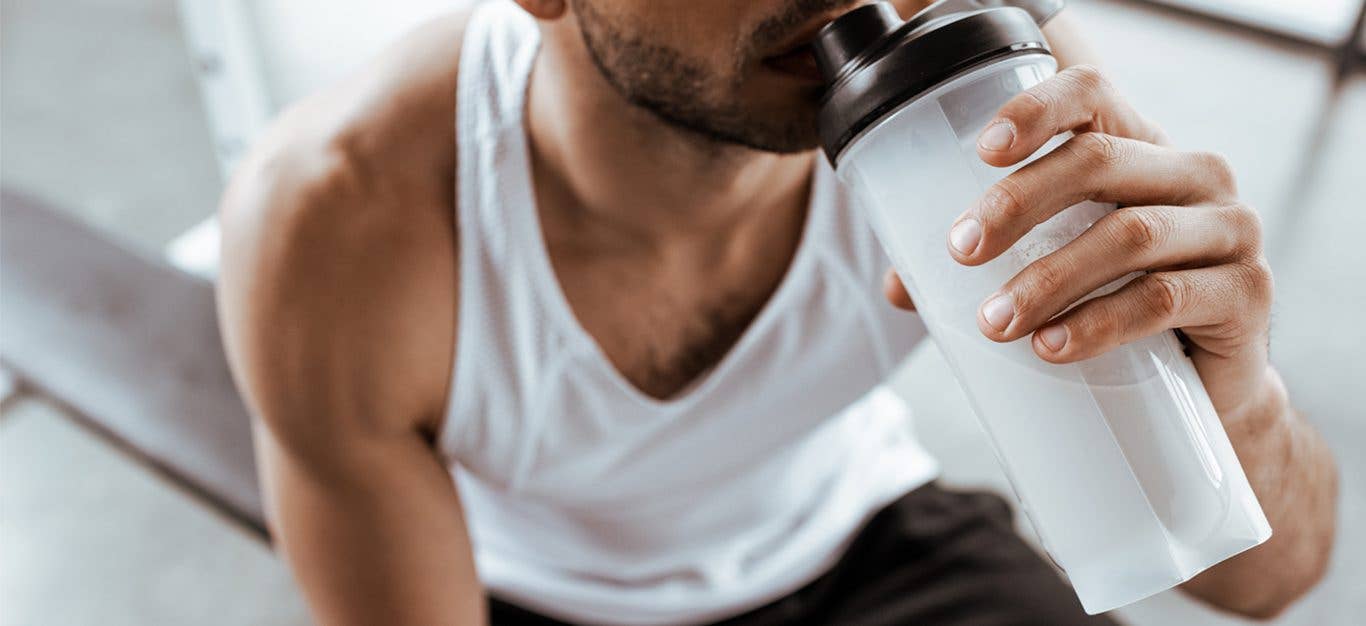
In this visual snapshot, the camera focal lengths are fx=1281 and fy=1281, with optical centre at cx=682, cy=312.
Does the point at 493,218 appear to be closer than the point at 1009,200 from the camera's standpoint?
No

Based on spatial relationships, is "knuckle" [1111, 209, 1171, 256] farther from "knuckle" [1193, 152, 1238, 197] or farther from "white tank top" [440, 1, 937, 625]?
"white tank top" [440, 1, 937, 625]

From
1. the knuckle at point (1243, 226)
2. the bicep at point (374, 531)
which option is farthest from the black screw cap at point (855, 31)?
the bicep at point (374, 531)

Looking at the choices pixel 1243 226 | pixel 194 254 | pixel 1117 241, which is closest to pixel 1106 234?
pixel 1117 241

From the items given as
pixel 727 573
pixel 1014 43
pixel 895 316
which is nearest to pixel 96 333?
pixel 727 573

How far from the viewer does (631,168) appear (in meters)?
1.02

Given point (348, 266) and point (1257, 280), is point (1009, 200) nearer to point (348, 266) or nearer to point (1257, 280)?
point (1257, 280)

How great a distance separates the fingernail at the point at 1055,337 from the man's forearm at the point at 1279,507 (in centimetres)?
25

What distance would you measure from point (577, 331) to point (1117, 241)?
0.52 metres

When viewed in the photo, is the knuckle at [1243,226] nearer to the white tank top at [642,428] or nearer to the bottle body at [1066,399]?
the bottle body at [1066,399]

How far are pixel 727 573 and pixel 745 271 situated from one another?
306mm

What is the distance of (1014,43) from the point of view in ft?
2.02

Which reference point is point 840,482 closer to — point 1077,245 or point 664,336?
point 664,336

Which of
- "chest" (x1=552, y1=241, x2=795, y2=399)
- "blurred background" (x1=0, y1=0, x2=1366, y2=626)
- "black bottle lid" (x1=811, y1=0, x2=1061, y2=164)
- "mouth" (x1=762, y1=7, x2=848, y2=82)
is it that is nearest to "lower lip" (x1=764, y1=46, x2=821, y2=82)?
"mouth" (x1=762, y1=7, x2=848, y2=82)

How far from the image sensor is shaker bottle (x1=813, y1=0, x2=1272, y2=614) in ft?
2.04
